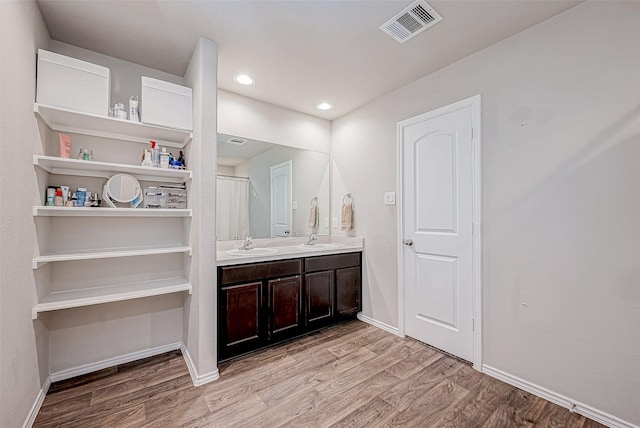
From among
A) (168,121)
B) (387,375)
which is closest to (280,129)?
(168,121)

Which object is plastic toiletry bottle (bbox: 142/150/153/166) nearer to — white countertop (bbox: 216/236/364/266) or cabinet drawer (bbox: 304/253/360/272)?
white countertop (bbox: 216/236/364/266)

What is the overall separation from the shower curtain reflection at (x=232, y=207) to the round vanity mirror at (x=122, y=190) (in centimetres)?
70

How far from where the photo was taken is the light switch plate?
2850 mm

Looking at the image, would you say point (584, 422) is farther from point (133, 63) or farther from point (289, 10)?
point (133, 63)

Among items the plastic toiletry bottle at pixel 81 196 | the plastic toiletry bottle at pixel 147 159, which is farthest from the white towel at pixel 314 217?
the plastic toiletry bottle at pixel 81 196

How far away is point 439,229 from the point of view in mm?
2482

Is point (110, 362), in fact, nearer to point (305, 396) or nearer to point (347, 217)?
point (305, 396)

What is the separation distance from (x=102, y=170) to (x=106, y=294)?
930 mm

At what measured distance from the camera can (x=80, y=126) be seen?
205cm

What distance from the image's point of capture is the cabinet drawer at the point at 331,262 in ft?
9.06

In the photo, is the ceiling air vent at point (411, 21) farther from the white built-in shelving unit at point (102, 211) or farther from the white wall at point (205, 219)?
the white built-in shelving unit at point (102, 211)

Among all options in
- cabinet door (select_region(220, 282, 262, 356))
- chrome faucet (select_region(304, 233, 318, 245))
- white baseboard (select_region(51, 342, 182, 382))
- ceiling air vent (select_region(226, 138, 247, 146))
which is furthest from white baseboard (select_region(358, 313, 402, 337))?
ceiling air vent (select_region(226, 138, 247, 146))

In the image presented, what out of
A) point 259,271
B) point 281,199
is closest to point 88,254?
point 259,271

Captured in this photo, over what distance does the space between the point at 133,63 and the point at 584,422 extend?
406cm
